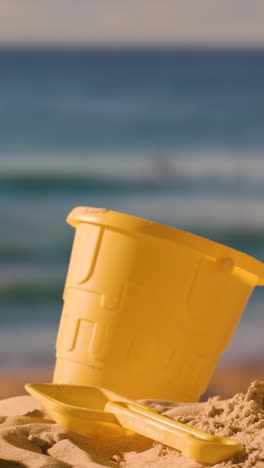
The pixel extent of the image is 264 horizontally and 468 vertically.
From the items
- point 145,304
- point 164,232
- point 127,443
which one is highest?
point 164,232

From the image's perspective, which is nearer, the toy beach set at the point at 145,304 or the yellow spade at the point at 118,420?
the yellow spade at the point at 118,420

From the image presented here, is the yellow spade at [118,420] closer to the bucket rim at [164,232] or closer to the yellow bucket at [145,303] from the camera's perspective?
the yellow bucket at [145,303]

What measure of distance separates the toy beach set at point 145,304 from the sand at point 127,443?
237 mm

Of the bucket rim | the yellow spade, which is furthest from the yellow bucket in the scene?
the yellow spade

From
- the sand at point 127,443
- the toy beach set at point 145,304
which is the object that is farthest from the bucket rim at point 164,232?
the sand at point 127,443

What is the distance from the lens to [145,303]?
1653 mm

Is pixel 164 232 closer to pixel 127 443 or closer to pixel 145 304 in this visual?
pixel 145 304

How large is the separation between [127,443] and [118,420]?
1.6 inches

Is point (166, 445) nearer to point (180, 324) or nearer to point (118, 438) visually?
point (118, 438)

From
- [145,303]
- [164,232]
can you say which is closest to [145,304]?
[145,303]

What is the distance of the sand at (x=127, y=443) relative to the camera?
113cm

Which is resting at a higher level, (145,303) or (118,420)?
(145,303)

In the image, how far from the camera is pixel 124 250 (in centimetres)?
165

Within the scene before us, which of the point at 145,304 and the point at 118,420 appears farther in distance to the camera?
the point at 145,304
